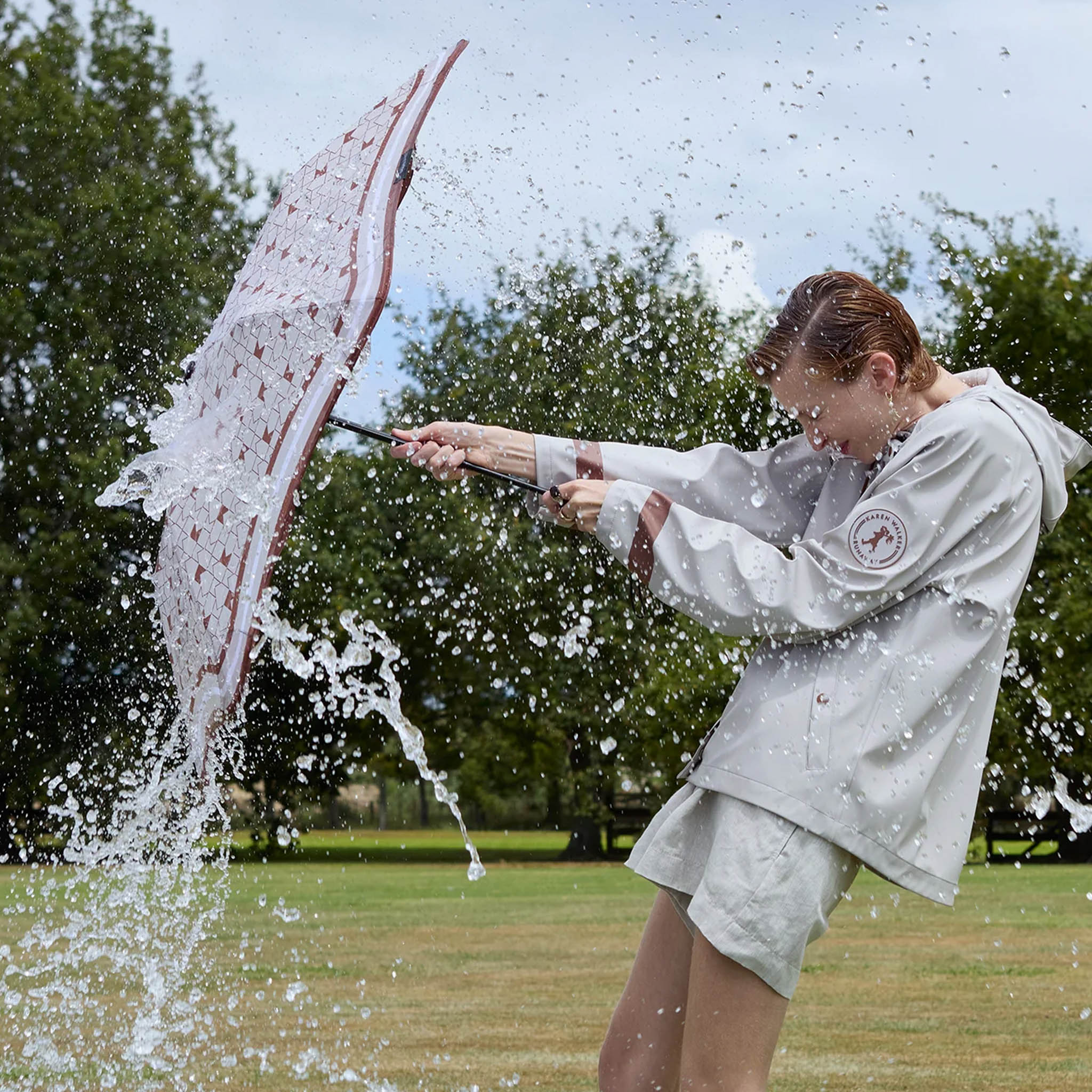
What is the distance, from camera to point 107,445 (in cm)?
2144

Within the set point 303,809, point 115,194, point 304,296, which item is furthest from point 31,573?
point 304,296

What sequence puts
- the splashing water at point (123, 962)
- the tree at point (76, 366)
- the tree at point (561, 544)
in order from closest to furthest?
the splashing water at point (123, 962)
the tree at point (561, 544)
the tree at point (76, 366)

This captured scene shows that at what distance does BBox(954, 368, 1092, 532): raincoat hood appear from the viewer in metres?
2.26

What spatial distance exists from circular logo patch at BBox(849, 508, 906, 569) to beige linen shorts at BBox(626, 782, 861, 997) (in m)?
0.41

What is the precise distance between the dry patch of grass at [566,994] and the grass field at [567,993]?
0.7 inches

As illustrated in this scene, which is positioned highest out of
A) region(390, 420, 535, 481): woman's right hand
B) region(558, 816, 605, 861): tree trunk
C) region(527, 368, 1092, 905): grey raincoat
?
region(390, 420, 535, 481): woman's right hand

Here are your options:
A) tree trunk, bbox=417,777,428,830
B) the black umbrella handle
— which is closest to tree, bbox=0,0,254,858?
the black umbrella handle

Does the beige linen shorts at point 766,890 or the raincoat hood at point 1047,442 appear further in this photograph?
the raincoat hood at point 1047,442

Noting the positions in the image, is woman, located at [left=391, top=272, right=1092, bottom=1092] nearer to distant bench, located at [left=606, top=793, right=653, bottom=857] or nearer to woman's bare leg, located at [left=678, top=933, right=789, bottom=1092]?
woman's bare leg, located at [left=678, top=933, right=789, bottom=1092]

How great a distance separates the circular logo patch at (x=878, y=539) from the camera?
2148 mm

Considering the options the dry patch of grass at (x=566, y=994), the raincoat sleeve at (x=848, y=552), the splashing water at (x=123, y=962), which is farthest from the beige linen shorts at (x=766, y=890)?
the dry patch of grass at (x=566, y=994)

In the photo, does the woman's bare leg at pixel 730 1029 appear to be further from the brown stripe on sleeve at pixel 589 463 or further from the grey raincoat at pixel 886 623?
the brown stripe on sleeve at pixel 589 463

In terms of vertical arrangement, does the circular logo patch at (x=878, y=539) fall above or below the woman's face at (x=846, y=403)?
below

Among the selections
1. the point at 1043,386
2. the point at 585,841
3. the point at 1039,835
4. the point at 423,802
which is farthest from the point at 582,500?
the point at 423,802
